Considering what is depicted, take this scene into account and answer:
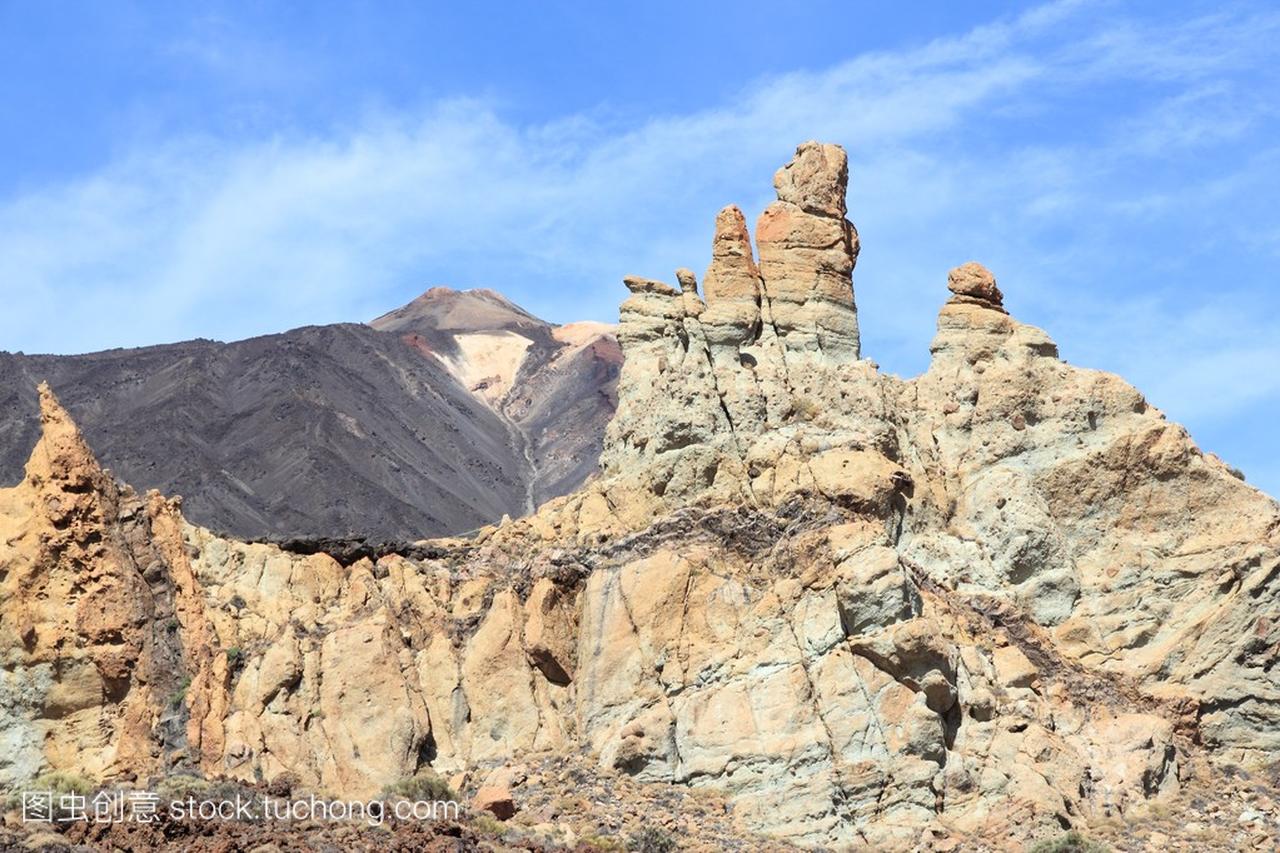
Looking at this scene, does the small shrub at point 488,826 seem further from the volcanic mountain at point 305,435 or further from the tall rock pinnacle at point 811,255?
the volcanic mountain at point 305,435

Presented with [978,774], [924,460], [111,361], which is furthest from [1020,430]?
[111,361]

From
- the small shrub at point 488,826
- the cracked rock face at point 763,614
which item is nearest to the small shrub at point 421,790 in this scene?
the cracked rock face at point 763,614

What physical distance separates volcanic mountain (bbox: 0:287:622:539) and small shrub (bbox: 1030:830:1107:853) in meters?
83.8

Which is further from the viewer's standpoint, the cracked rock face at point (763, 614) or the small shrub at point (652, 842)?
the cracked rock face at point (763, 614)

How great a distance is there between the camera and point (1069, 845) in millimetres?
43625

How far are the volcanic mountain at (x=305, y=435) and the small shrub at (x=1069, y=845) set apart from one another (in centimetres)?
8378

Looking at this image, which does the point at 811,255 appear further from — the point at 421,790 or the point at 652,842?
the point at 652,842

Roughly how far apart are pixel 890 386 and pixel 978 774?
1358 centimetres

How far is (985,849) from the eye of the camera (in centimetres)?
4394

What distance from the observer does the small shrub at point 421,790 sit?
4522 centimetres

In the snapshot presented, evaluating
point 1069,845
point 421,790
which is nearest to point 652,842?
point 421,790

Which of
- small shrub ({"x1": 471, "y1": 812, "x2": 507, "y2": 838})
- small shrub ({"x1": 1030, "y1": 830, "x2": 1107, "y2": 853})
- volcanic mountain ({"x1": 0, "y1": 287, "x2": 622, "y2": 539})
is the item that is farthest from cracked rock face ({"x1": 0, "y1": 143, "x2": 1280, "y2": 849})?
volcanic mountain ({"x1": 0, "y1": 287, "x2": 622, "y2": 539})

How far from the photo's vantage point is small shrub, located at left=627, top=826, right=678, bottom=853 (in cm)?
4328

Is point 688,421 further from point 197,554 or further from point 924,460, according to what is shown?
point 197,554
